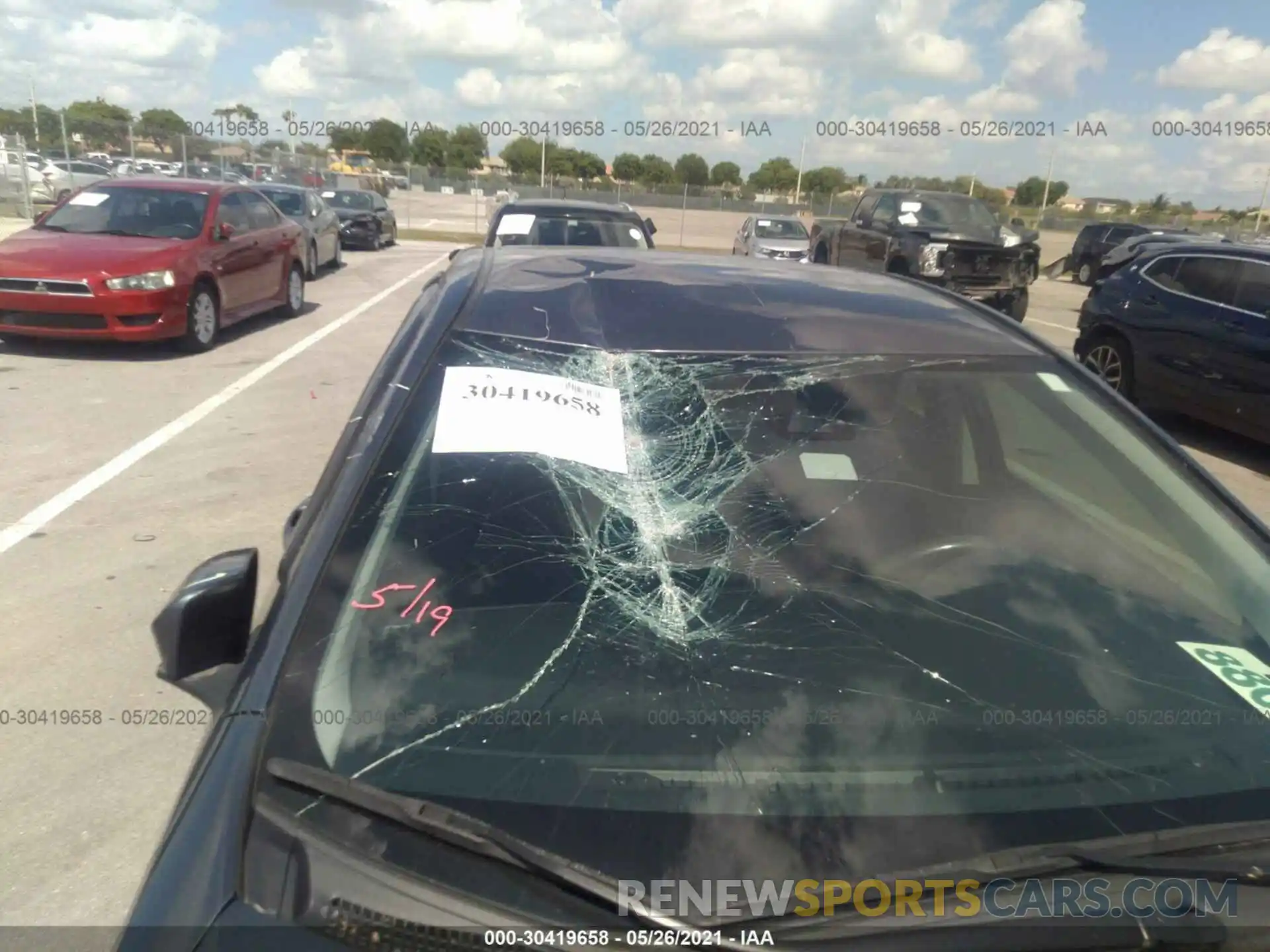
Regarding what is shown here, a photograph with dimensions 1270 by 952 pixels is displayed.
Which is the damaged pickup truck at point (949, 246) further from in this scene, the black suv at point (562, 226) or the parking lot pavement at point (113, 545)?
the parking lot pavement at point (113, 545)

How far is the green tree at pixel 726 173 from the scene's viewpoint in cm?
8056

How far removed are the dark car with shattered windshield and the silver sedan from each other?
18.4 meters

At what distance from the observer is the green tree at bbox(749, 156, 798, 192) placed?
241 feet

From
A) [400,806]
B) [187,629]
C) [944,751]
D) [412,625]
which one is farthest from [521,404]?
[944,751]

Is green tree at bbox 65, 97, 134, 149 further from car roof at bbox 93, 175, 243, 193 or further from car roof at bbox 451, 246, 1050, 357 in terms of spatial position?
car roof at bbox 451, 246, 1050, 357

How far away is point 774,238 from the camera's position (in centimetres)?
2195

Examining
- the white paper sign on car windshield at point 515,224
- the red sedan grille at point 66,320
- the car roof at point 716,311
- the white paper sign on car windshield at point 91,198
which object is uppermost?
the car roof at point 716,311

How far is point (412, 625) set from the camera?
1841 mm

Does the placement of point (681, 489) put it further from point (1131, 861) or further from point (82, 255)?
point (82, 255)

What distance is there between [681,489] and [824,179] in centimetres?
7350

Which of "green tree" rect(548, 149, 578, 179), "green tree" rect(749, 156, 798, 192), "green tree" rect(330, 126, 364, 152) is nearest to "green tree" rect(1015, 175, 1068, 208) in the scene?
"green tree" rect(749, 156, 798, 192)

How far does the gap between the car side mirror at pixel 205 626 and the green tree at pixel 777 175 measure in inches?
2921

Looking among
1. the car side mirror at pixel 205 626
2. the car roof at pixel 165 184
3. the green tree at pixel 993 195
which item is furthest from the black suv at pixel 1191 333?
the green tree at pixel 993 195

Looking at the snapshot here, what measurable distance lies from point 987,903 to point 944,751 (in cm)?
35
